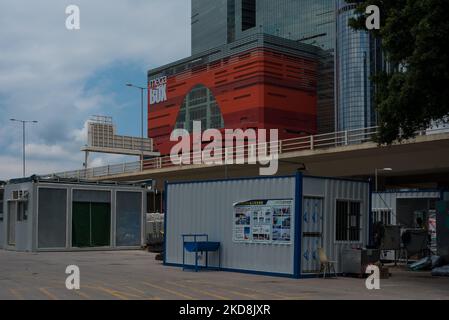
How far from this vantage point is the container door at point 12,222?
1515 inches

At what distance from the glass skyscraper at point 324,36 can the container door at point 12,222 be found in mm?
72172

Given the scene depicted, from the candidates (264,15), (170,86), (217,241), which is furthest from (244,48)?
(217,241)

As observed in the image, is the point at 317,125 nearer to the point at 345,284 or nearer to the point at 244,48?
the point at 244,48

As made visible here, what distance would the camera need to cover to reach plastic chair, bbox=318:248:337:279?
1992cm

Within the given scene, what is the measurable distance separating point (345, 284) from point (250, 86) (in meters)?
82.5

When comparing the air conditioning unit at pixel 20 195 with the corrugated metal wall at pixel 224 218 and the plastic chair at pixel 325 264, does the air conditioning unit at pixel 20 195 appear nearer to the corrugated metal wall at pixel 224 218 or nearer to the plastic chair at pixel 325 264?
the corrugated metal wall at pixel 224 218

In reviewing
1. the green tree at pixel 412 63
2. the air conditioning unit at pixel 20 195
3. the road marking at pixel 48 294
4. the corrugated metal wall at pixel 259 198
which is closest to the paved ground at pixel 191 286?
the road marking at pixel 48 294

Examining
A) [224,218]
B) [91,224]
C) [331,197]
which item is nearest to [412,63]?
[331,197]

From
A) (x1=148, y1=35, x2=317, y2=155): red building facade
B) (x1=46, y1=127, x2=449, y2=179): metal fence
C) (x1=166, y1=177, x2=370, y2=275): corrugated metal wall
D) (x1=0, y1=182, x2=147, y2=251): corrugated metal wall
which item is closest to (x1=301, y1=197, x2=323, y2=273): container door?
(x1=166, y1=177, x2=370, y2=275): corrugated metal wall

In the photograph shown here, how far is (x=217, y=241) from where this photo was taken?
22.8m

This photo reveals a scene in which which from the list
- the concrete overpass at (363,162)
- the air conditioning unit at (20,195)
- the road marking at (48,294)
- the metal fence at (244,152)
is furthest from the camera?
the metal fence at (244,152)

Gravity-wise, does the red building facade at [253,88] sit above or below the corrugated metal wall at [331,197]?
above

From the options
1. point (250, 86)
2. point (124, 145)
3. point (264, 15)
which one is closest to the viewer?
point (124, 145)

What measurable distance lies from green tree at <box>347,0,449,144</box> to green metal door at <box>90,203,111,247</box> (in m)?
22.3
